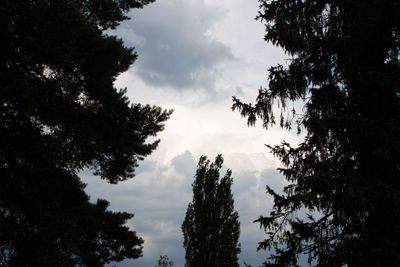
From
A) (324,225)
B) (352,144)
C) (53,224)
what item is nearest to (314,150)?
(352,144)

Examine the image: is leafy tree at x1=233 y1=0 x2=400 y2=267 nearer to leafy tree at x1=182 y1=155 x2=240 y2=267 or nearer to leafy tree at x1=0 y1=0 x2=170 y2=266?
leafy tree at x1=0 y1=0 x2=170 y2=266

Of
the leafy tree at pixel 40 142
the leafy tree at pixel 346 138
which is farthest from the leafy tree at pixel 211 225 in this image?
the leafy tree at pixel 346 138

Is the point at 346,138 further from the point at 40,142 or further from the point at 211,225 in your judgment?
the point at 211,225

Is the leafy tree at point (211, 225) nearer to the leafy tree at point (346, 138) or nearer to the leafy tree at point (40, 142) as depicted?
the leafy tree at point (40, 142)

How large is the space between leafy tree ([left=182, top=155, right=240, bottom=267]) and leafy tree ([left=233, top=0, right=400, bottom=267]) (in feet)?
26.6

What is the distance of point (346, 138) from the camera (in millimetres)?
6828

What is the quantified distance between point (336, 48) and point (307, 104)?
120 cm

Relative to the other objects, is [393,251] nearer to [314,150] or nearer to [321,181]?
[321,181]

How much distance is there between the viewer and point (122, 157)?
1211cm

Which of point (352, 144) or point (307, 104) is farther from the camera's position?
point (307, 104)

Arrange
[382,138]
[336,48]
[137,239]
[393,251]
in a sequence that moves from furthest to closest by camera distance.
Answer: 1. [137,239]
2. [336,48]
3. [382,138]
4. [393,251]

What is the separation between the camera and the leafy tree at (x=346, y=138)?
5.62m

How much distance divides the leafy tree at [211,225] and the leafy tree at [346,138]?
8.11 metres

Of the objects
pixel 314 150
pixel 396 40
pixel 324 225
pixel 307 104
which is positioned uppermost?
pixel 396 40
